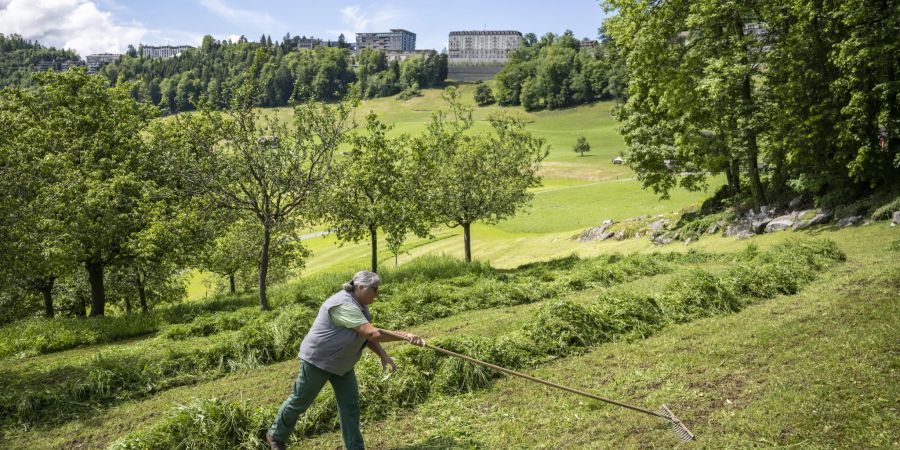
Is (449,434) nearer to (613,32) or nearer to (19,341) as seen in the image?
(19,341)

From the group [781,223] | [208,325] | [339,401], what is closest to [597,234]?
[781,223]

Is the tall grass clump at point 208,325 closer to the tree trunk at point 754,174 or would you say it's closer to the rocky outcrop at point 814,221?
the rocky outcrop at point 814,221

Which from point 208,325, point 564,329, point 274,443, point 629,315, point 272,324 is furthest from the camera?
point 208,325

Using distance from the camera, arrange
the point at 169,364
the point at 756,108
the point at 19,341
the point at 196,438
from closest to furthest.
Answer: the point at 196,438 < the point at 169,364 < the point at 19,341 < the point at 756,108

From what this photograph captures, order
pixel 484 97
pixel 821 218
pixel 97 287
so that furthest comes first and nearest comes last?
pixel 484 97 → pixel 821 218 → pixel 97 287

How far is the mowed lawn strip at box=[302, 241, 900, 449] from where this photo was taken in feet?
24.5

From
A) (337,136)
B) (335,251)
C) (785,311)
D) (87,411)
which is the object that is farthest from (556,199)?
(87,411)

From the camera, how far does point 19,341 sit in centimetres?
1702

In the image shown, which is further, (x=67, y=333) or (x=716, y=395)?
(x=67, y=333)

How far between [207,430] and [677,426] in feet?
21.0

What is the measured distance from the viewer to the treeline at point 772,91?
77.3ft

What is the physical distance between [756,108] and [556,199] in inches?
1457

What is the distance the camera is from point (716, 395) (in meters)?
8.75

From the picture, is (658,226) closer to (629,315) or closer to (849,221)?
(849,221)
